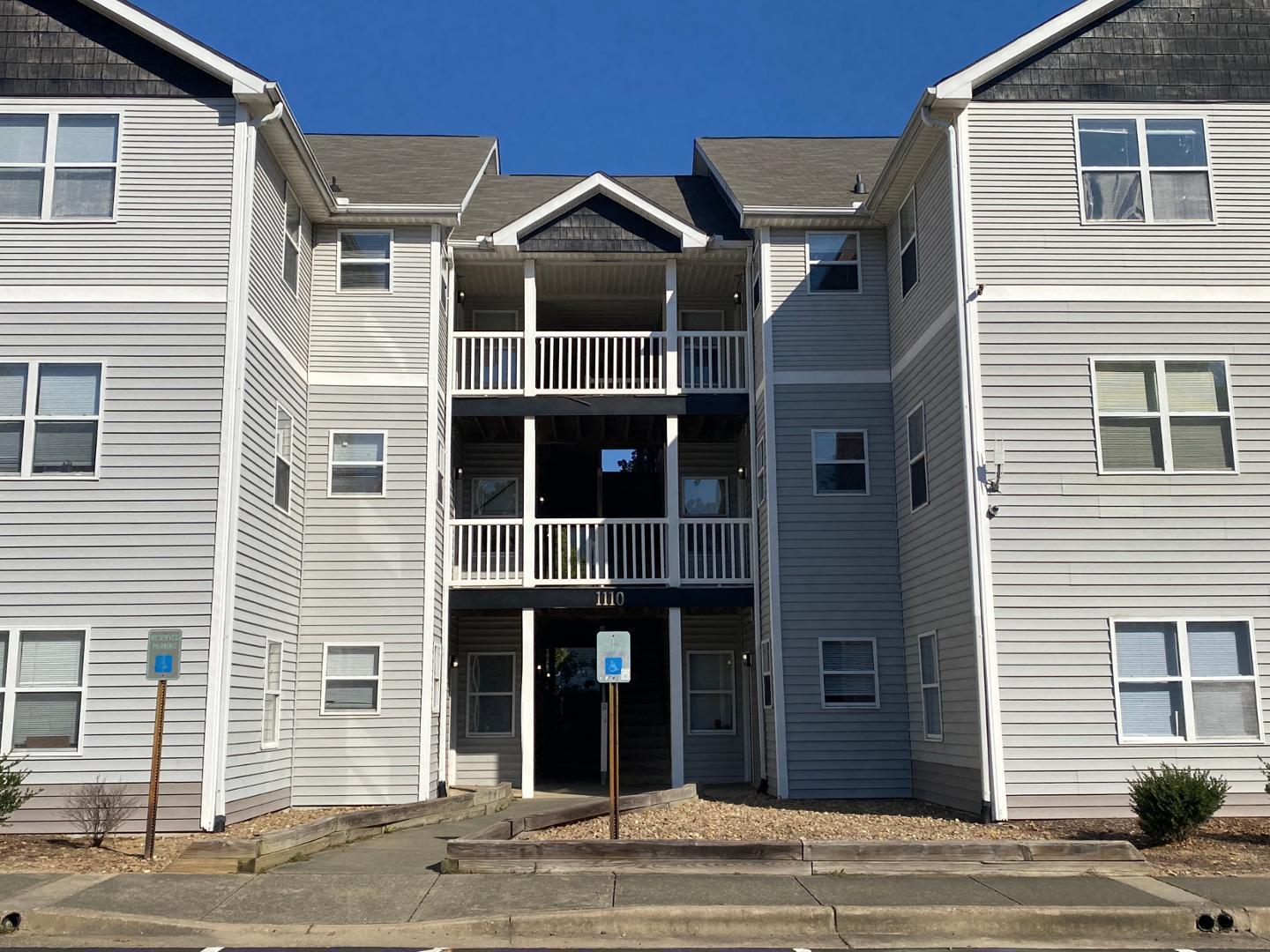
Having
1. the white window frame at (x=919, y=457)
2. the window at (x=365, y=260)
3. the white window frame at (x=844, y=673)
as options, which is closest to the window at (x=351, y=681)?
the window at (x=365, y=260)

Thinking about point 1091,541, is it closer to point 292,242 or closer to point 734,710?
point 734,710

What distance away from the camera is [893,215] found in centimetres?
1839

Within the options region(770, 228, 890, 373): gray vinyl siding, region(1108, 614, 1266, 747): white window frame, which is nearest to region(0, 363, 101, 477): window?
region(770, 228, 890, 373): gray vinyl siding

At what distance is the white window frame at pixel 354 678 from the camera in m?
17.3

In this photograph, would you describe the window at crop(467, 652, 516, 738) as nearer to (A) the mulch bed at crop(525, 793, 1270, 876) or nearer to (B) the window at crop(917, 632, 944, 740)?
(A) the mulch bed at crop(525, 793, 1270, 876)

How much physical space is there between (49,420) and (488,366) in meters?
7.96

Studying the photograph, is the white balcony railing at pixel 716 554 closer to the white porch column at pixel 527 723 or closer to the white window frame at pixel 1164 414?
the white porch column at pixel 527 723

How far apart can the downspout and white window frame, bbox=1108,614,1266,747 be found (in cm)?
138

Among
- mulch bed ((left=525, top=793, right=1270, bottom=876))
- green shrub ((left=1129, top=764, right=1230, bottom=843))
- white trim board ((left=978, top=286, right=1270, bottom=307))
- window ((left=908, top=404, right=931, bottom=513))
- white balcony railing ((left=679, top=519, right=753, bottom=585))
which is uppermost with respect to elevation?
white trim board ((left=978, top=286, right=1270, bottom=307))

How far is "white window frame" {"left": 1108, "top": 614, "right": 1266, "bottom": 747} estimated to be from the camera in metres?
13.6

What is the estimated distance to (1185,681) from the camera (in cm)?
1376

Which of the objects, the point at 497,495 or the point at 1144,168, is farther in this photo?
the point at 497,495

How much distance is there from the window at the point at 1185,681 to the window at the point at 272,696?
33.9 feet

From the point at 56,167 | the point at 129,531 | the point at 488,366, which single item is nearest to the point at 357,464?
the point at 488,366
